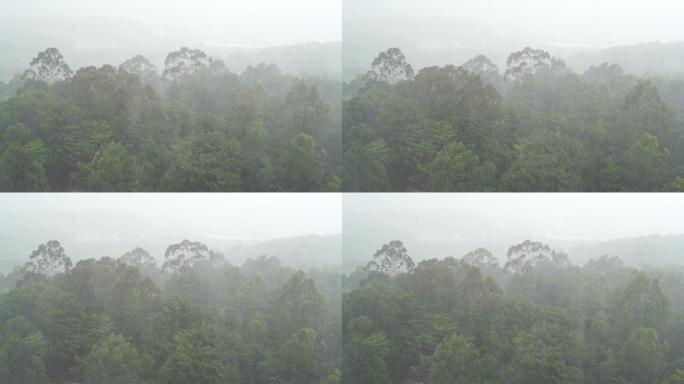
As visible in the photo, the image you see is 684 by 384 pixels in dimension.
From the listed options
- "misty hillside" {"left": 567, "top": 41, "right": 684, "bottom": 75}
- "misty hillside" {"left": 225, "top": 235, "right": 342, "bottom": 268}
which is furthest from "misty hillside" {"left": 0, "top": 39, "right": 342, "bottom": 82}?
"misty hillside" {"left": 567, "top": 41, "right": 684, "bottom": 75}

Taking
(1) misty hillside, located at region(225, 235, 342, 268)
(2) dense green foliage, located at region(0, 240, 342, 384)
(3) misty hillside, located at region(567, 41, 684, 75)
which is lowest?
(2) dense green foliage, located at region(0, 240, 342, 384)

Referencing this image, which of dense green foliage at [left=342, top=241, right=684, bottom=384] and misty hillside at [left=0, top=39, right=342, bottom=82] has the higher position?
misty hillside at [left=0, top=39, right=342, bottom=82]

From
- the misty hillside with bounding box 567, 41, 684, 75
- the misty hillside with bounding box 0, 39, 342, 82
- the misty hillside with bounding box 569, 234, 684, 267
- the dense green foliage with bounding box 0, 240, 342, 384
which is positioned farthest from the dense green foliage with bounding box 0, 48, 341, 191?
the misty hillside with bounding box 569, 234, 684, 267

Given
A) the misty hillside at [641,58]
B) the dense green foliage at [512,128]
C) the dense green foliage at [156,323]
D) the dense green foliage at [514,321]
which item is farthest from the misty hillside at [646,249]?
the dense green foliage at [156,323]

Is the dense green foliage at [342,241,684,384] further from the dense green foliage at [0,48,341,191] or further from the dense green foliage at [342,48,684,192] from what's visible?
the dense green foliage at [0,48,341,191]

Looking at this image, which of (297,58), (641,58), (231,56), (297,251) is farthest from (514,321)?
(231,56)

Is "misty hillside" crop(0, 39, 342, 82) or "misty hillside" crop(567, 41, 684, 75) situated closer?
"misty hillside" crop(567, 41, 684, 75)
